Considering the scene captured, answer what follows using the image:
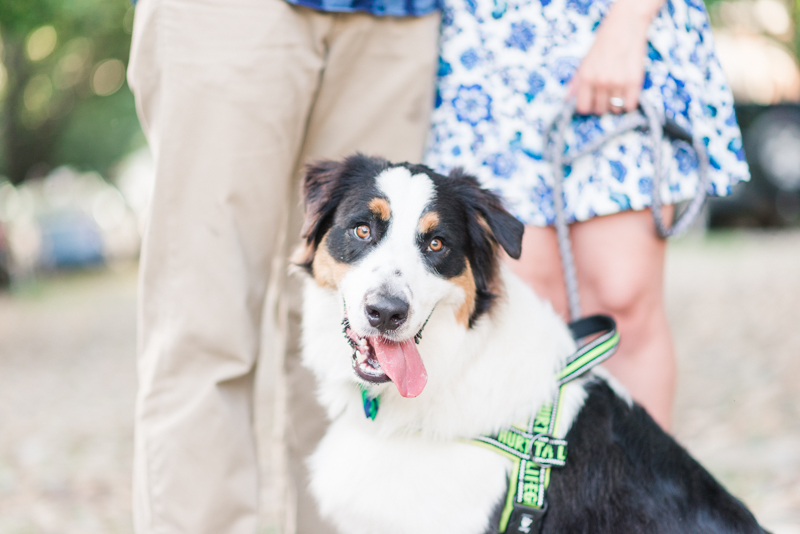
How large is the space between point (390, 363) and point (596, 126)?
1.22 meters

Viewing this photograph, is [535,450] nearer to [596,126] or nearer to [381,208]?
[381,208]

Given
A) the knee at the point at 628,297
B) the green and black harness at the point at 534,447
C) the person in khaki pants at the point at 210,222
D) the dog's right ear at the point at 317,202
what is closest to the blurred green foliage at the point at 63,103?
the person in khaki pants at the point at 210,222

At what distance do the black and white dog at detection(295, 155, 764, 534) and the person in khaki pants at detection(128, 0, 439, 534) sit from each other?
221 millimetres

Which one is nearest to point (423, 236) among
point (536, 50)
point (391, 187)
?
point (391, 187)

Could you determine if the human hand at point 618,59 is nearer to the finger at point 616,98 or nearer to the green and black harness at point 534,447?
the finger at point 616,98

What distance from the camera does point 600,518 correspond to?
84.2 inches

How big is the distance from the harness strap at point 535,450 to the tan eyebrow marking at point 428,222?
630 mm

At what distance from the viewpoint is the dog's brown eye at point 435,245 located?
234 centimetres

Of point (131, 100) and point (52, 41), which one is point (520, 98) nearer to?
point (52, 41)

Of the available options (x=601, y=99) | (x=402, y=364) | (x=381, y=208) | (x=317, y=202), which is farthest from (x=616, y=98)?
(x=402, y=364)

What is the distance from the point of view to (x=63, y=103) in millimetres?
17484

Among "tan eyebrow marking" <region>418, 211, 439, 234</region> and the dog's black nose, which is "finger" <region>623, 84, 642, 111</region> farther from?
the dog's black nose

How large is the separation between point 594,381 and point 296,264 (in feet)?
3.59

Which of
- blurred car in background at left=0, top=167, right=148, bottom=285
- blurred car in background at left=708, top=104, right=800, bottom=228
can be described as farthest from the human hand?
blurred car in background at left=0, top=167, right=148, bottom=285
